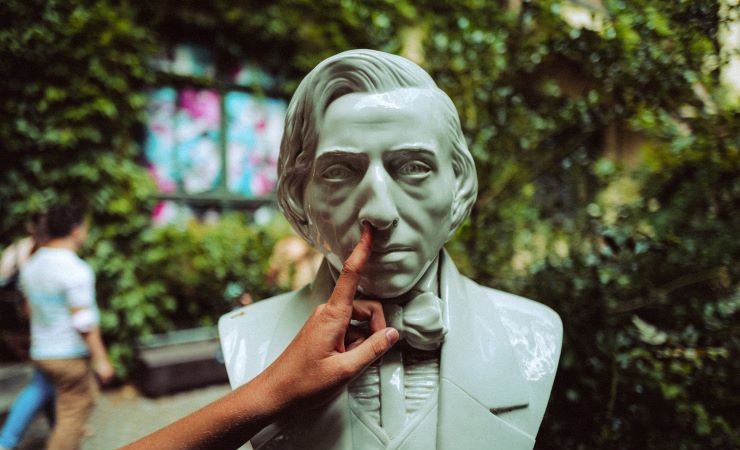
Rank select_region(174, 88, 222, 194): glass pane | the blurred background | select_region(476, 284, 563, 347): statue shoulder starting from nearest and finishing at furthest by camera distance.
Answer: select_region(476, 284, 563, 347): statue shoulder
the blurred background
select_region(174, 88, 222, 194): glass pane

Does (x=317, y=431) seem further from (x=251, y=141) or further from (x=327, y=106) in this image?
(x=251, y=141)

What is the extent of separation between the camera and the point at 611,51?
247 centimetres

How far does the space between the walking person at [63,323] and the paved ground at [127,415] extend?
56 cm

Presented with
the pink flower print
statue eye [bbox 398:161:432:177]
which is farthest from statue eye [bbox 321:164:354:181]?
the pink flower print

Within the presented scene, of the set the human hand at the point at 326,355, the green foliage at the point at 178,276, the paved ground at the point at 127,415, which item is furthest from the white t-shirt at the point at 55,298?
the human hand at the point at 326,355

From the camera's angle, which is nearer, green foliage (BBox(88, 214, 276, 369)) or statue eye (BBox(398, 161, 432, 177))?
statue eye (BBox(398, 161, 432, 177))

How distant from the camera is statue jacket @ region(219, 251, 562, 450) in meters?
1.28

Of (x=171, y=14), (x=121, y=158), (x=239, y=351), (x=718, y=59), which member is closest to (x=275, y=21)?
(x=171, y=14)

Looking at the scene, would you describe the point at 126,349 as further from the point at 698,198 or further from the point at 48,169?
the point at 698,198

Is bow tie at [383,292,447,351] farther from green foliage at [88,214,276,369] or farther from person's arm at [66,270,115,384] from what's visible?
green foliage at [88,214,276,369]

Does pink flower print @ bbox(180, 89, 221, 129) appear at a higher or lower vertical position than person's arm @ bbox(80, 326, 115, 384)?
higher

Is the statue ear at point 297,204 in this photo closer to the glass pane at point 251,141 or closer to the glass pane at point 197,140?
the glass pane at point 197,140

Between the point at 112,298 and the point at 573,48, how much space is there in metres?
4.37

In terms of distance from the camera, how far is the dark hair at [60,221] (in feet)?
9.70
